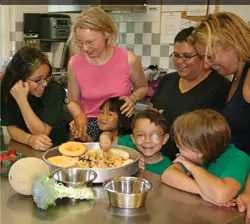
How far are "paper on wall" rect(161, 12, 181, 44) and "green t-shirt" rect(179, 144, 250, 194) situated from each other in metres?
1.85

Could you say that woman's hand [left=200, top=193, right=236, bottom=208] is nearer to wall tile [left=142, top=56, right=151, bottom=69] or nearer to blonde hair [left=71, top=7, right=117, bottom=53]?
blonde hair [left=71, top=7, right=117, bottom=53]

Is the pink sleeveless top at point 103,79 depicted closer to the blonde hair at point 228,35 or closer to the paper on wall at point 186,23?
the blonde hair at point 228,35

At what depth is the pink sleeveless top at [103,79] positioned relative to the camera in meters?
2.02

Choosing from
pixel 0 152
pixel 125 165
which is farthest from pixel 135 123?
pixel 0 152

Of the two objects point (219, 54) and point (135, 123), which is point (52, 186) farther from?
point (219, 54)

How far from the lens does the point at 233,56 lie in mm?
1480

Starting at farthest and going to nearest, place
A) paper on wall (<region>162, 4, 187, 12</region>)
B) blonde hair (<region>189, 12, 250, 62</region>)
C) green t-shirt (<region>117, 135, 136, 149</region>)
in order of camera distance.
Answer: paper on wall (<region>162, 4, 187, 12</region>)
green t-shirt (<region>117, 135, 136, 149</region>)
blonde hair (<region>189, 12, 250, 62</region>)

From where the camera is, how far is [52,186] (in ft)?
3.66

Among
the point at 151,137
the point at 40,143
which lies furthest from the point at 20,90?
the point at 151,137

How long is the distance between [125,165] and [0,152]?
1.59 ft

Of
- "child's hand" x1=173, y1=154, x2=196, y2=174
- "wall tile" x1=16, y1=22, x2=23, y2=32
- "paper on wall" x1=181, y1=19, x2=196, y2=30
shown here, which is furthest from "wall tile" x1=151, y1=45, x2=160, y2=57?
"child's hand" x1=173, y1=154, x2=196, y2=174

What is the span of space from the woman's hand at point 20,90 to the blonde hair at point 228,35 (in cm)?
81

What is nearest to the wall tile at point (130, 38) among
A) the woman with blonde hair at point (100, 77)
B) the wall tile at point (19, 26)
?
the wall tile at point (19, 26)

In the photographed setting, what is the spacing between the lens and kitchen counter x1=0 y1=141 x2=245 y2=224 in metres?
1.05
